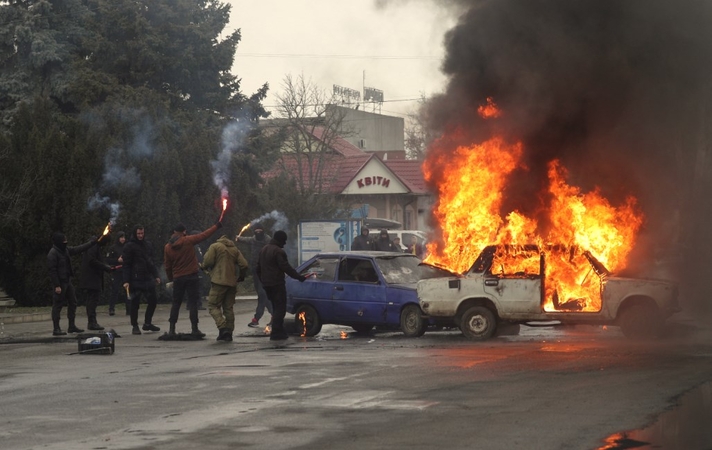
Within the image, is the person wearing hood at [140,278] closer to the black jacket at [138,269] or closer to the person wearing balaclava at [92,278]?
the black jacket at [138,269]

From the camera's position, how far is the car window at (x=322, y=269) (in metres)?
19.6

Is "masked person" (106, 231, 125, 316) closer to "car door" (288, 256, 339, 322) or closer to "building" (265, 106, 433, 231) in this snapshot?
"car door" (288, 256, 339, 322)

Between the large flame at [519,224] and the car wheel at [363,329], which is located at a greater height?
the large flame at [519,224]

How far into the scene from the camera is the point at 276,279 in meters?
18.8

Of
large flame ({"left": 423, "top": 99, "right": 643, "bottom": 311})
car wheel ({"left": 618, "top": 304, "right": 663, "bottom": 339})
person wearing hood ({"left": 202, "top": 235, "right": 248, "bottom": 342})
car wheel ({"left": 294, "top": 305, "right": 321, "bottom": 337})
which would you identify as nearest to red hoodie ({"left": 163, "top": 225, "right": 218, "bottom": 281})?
person wearing hood ({"left": 202, "top": 235, "right": 248, "bottom": 342})

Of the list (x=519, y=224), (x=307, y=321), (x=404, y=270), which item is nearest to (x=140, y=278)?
(x=307, y=321)

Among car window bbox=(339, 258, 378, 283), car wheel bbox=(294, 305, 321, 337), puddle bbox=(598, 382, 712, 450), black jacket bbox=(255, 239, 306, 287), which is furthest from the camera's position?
car wheel bbox=(294, 305, 321, 337)

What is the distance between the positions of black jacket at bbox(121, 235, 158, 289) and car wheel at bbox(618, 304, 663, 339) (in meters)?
8.35

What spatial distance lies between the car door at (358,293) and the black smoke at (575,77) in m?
2.36

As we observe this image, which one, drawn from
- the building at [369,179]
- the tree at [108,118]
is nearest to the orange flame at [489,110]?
the tree at [108,118]

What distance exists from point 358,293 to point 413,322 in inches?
41.1

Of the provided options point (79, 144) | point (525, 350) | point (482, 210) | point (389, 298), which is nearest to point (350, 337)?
point (389, 298)

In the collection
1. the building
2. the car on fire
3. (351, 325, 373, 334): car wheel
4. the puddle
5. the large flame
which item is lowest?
the puddle

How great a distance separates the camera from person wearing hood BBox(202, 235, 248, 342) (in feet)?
60.5
